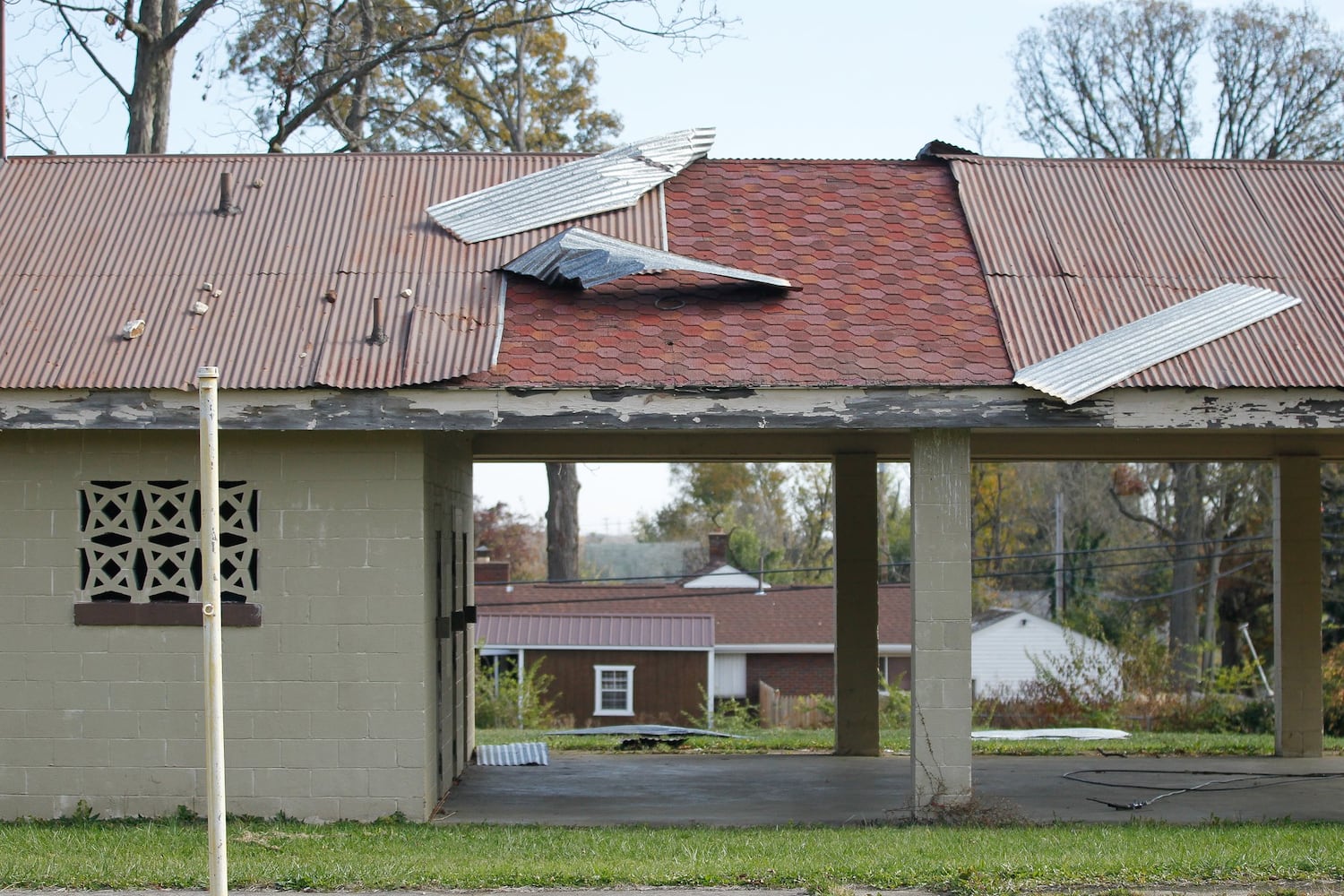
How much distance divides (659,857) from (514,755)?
5.81 metres

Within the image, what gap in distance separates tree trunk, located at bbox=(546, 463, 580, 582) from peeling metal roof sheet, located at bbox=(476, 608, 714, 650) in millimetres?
2520

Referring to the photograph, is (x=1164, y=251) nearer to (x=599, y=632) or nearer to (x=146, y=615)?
(x=146, y=615)

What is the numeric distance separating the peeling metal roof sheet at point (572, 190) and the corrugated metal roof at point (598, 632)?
21745mm

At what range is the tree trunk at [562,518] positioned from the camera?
2933cm

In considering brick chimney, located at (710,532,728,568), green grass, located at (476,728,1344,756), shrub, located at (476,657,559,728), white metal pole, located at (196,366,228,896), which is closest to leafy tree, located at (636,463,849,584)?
brick chimney, located at (710,532,728,568)

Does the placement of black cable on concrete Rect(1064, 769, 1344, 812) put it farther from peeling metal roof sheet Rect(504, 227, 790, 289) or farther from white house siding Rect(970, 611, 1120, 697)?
white house siding Rect(970, 611, 1120, 697)

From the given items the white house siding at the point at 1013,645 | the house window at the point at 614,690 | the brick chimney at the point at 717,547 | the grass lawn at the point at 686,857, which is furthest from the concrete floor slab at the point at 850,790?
the white house siding at the point at 1013,645

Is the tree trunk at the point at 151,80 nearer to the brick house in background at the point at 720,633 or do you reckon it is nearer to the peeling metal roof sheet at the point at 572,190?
the peeling metal roof sheet at the point at 572,190

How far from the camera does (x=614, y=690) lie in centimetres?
3366


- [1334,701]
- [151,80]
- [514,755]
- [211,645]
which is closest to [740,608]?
[1334,701]

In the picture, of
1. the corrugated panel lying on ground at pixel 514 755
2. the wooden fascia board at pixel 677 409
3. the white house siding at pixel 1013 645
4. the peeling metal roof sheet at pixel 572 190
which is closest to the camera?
the wooden fascia board at pixel 677 409

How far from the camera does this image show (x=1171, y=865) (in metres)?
8.05

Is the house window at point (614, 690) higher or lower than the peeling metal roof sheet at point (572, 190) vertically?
lower

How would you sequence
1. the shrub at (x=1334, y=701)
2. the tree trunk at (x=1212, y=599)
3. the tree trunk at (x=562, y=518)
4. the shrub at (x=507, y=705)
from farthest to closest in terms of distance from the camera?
1. the tree trunk at (x=1212, y=599)
2. the tree trunk at (x=562, y=518)
3. the shrub at (x=507, y=705)
4. the shrub at (x=1334, y=701)
